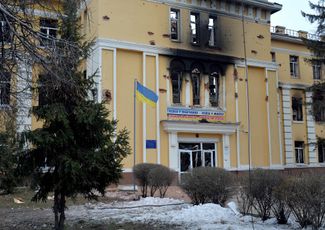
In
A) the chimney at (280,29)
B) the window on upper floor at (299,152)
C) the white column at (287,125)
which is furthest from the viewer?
the chimney at (280,29)

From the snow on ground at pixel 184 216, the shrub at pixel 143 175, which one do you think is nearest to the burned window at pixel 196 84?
the shrub at pixel 143 175

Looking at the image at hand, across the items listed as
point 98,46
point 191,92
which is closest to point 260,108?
point 191,92

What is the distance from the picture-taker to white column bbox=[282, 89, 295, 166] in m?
37.2

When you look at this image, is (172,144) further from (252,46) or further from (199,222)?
(199,222)

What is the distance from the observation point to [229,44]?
33156 millimetres

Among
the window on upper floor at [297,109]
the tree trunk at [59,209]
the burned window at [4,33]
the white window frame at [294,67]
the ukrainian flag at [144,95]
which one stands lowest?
the tree trunk at [59,209]

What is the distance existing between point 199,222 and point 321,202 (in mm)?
3328

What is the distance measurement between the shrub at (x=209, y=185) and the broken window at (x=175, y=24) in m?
18.3

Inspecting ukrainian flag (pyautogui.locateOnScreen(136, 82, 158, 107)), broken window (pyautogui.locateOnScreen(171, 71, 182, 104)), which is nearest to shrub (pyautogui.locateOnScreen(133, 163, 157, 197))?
ukrainian flag (pyautogui.locateOnScreen(136, 82, 158, 107))

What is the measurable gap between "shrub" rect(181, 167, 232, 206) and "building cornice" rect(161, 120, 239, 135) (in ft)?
48.7

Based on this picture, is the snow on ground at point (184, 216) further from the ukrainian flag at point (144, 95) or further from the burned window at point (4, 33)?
the ukrainian flag at point (144, 95)

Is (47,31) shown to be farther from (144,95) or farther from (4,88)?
(144,95)

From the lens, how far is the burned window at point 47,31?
7.76 m

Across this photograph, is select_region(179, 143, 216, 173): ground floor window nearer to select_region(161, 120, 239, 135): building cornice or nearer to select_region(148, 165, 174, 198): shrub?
select_region(161, 120, 239, 135): building cornice
